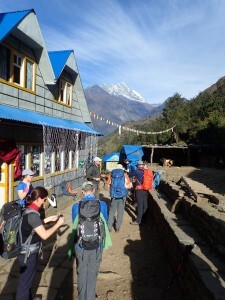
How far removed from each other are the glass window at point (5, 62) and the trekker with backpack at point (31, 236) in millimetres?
6094

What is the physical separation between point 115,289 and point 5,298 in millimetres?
1848

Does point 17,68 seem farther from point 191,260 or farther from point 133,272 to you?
point 191,260

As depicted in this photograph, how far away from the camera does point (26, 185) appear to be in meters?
6.34

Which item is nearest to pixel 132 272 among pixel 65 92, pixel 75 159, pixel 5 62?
pixel 5 62

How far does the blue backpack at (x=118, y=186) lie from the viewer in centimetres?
788

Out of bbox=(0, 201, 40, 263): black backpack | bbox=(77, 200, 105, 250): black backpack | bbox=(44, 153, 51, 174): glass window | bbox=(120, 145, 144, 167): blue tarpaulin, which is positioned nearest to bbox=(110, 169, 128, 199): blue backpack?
bbox=(77, 200, 105, 250): black backpack

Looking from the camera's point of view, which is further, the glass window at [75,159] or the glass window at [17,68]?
the glass window at [75,159]

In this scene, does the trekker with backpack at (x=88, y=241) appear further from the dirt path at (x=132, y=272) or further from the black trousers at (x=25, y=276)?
the dirt path at (x=132, y=272)

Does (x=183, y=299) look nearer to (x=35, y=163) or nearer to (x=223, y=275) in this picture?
(x=223, y=275)

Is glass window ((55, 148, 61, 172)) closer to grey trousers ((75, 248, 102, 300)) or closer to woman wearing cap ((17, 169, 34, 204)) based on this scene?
woman wearing cap ((17, 169, 34, 204))

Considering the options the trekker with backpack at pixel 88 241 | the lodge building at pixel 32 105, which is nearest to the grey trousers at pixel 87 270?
the trekker with backpack at pixel 88 241

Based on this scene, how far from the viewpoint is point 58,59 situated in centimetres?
1320

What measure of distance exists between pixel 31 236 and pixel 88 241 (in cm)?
76

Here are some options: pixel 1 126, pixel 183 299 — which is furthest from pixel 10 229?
pixel 1 126
